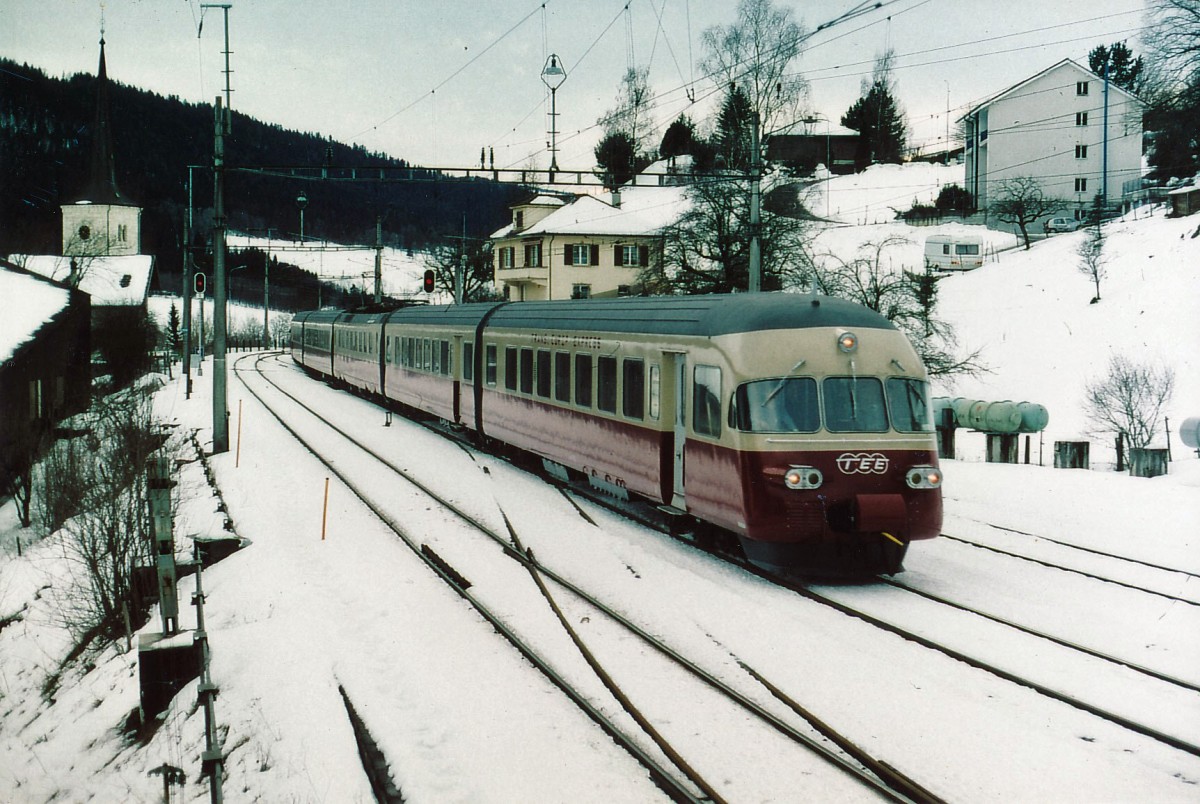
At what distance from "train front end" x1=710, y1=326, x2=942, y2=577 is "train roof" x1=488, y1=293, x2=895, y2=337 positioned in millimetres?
170

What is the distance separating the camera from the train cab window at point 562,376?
666 inches

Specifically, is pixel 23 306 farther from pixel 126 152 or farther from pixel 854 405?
pixel 854 405

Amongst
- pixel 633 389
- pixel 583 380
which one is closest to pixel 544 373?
pixel 583 380

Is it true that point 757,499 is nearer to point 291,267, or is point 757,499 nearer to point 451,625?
point 451,625

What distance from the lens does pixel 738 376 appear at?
11422 millimetres

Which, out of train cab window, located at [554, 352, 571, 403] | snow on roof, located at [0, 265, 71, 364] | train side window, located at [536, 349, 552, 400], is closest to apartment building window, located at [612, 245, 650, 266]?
snow on roof, located at [0, 265, 71, 364]

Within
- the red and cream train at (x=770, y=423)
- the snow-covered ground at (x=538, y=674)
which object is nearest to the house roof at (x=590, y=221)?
the snow-covered ground at (x=538, y=674)

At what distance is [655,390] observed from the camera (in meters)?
13.6

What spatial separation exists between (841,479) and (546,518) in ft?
17.7

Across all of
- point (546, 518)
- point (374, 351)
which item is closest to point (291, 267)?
point (374, 351)

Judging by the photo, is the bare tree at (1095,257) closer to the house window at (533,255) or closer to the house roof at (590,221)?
the house roof at (590,221)

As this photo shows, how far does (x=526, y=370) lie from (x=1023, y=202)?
50.7m

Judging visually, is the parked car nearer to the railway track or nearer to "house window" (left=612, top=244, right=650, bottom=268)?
"house window" (left=612, top=244, right=650, bottom=268)

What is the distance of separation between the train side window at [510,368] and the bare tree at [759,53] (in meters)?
6.19
